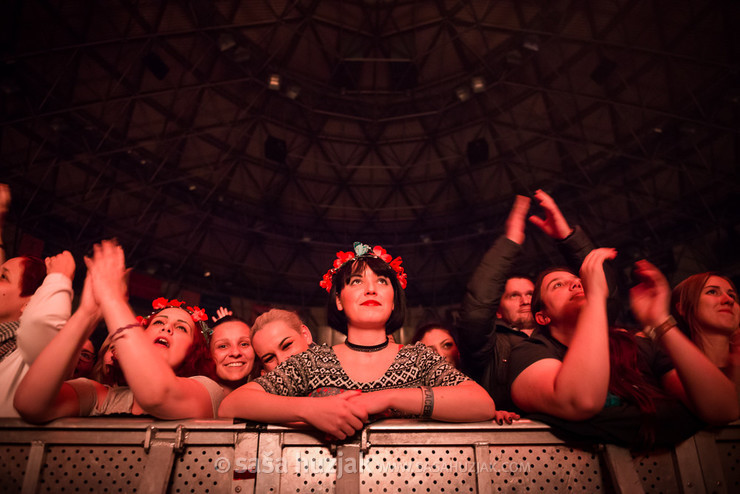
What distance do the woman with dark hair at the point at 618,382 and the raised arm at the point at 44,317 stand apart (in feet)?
7.67

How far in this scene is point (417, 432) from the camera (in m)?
2.01

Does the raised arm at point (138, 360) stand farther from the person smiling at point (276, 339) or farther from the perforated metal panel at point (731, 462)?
the perforated metal panel at point (731, 462)

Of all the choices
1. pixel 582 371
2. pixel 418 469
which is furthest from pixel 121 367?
pixel 582 371

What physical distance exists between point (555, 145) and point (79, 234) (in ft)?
45.1

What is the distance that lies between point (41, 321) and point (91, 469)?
0.76 meters

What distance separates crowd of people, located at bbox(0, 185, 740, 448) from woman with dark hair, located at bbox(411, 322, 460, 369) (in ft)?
2.79

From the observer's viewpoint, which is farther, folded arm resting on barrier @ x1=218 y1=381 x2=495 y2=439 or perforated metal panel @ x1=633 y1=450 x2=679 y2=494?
perforated metal panel @ x1=633 y1=450 x2=679 y2=494

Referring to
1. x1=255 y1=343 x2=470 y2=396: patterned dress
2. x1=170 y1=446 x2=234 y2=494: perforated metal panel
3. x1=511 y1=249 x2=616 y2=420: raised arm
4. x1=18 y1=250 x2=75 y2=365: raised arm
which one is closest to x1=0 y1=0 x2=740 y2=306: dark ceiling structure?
x1=18 y1=250 x2=75 y2=365: raised arm

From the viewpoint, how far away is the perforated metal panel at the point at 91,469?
78.4 inches

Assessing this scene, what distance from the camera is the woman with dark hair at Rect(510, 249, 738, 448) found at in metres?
1.91

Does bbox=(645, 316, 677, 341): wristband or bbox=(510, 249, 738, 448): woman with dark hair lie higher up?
bbox=(645, 316, 677, 341): wristband

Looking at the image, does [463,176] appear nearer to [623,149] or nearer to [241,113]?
[623,149]

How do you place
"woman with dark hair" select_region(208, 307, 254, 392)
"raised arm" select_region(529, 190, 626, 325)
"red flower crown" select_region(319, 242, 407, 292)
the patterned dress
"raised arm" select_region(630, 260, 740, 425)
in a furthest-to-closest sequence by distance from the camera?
"woman with dark hair" select_region(208, 307, 254, 392)
"red flower crown" select_region(319, 242, 407, 292)
"raised arm" select_region(529, 190, 626, 325)
the patterned dress
"raised arm" select_region(630, 260, 740, 425)

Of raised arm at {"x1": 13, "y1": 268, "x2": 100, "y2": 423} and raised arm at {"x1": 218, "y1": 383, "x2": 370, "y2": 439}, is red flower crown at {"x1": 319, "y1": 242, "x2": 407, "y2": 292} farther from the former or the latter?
raised arm at {"x1": 13, "y1": 268, "x2": 100, "y2": 423}
